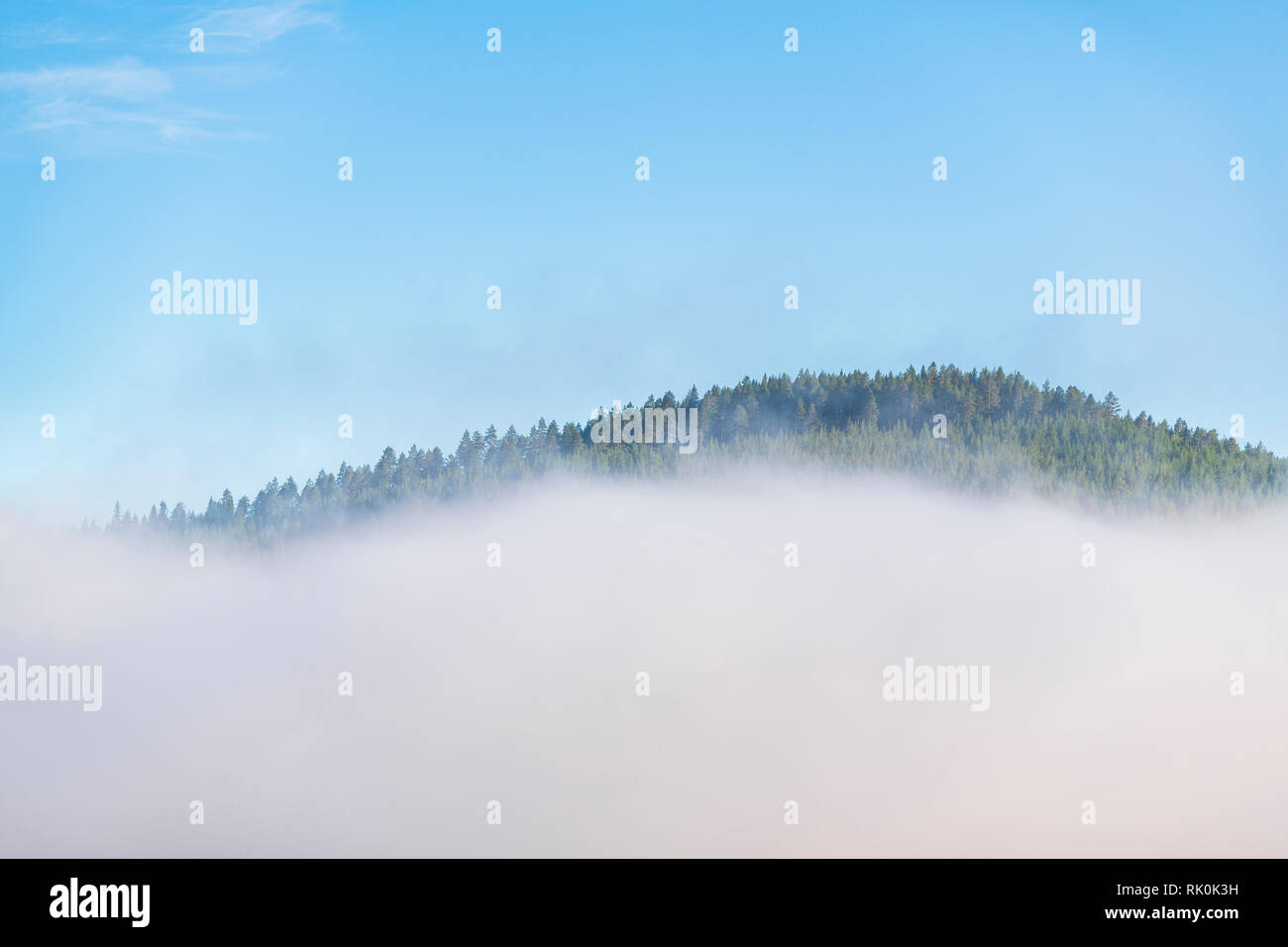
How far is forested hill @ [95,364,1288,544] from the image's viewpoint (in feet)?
495

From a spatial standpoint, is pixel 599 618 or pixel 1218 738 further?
pixel 599 618

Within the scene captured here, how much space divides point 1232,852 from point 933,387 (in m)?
64.5

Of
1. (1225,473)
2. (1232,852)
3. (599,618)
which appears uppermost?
(1225,473)

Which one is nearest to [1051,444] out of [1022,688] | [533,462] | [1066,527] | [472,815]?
[1066,527]

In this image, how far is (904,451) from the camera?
153 meters

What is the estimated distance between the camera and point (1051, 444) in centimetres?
15325

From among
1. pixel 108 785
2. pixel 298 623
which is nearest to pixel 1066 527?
pixel 298 623

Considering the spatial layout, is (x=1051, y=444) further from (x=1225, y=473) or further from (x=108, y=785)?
(x=108, y=785)

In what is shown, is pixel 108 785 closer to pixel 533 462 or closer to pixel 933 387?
pixel 533 462

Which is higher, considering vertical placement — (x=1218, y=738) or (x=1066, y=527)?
(x=1066, y=527)

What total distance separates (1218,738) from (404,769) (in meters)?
106

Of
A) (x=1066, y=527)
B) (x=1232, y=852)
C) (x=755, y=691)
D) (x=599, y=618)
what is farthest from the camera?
(x=599, y=618)

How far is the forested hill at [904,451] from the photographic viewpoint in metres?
151

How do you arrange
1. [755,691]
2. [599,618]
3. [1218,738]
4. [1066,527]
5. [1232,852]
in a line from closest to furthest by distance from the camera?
[1232,852] < [1218,738] < [1066,527] < [755,691] < [599,618]
